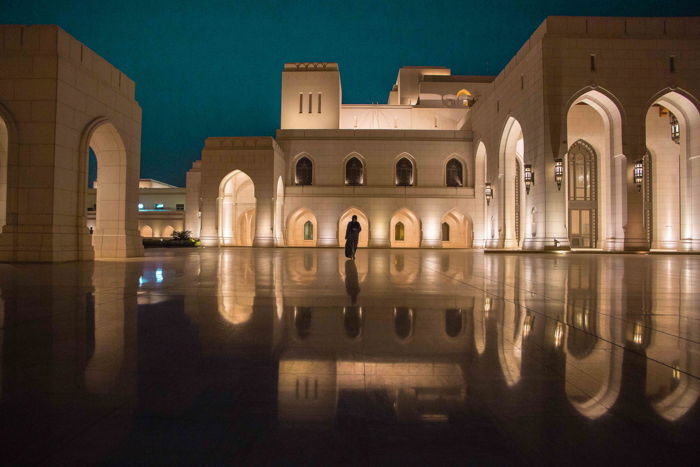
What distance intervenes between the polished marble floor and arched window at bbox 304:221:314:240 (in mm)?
34544

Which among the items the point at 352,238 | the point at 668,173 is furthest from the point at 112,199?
the point at 668,173

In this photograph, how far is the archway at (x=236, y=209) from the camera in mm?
29438

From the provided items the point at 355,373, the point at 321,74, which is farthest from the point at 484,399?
the point at 321,74

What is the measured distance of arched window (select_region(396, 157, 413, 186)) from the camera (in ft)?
112

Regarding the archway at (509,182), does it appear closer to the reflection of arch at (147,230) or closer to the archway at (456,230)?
the archway at (456,230)

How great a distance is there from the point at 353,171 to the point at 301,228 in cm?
685

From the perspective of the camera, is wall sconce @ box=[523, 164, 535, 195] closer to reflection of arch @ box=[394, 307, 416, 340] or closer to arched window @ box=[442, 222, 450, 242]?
arched window @ box=[442, 222, 450, 242]

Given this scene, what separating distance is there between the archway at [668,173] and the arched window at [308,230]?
24606 mm

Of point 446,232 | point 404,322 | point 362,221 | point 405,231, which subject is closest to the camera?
point 404,322

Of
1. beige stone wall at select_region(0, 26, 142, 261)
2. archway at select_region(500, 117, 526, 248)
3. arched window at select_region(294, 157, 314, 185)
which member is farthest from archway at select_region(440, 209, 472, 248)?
beige stone wall at select_region(0, 26, 142, 261)

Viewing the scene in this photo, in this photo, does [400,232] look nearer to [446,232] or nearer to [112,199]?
[446,232]

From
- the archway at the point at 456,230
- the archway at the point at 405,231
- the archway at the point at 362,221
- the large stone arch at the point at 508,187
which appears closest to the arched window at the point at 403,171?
the archway at the point at 405,231

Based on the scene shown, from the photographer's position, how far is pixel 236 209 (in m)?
33.2

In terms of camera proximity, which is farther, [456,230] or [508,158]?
[456,230]
